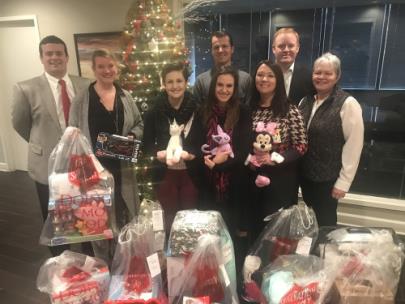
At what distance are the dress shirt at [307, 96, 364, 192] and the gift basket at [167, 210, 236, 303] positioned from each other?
0.91m

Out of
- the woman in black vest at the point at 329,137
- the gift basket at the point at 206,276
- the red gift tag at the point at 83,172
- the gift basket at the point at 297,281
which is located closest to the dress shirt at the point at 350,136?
the woman in black vest at the point at 329,137

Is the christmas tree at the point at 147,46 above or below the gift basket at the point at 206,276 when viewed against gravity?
above

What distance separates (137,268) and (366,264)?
3.18 feet

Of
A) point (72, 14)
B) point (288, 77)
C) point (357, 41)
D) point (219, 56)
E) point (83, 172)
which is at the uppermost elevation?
point (72, 14)

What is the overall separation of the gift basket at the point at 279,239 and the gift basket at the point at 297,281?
4.3 inches

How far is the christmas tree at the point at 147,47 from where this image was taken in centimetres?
265

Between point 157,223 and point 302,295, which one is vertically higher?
point 157,223

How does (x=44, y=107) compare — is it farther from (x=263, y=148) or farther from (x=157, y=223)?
(x=263, y=148)

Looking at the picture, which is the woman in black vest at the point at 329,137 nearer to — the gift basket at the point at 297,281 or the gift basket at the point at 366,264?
the gift basket at the point at 366,264

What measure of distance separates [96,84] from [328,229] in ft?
5.22

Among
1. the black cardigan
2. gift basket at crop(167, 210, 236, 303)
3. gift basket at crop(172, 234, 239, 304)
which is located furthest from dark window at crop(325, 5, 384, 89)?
gift basket at crop(172, 234, 239, 304)

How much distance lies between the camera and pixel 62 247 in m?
2.29

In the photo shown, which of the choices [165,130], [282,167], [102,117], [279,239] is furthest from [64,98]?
[279,239]

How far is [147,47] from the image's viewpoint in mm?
2670
